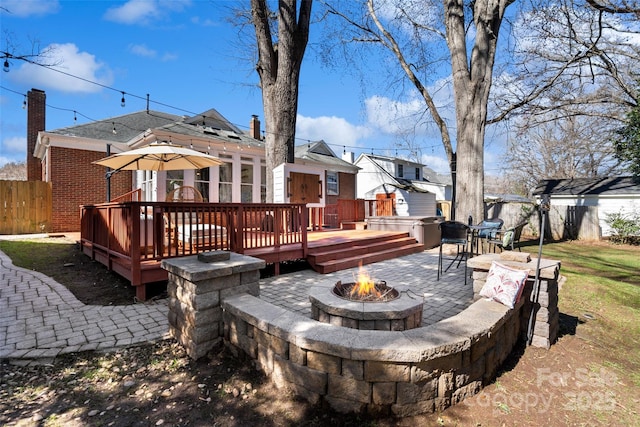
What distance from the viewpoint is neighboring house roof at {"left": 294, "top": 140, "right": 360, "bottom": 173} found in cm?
1551

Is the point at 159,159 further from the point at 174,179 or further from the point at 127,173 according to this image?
the point at 127,173

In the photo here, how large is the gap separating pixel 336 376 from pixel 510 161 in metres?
28.0

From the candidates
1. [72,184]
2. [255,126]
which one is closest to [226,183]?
[255,126]

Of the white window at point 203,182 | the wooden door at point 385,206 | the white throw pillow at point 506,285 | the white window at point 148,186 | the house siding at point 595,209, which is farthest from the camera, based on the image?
the wooden door at point 385,206

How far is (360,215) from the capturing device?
41.1 ft

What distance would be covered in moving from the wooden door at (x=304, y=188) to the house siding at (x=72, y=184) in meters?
7.54

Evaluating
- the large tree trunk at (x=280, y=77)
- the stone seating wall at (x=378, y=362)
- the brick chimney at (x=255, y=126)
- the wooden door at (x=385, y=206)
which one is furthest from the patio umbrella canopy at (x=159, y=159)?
the wooden door at (x=385, y=206)

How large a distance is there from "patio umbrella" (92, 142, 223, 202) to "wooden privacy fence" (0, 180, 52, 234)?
6555mm

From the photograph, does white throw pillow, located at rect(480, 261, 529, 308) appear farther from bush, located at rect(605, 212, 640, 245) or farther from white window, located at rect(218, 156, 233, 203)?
bush, located at rect(605, 212, 640, 245)

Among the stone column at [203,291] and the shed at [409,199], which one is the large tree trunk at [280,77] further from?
the shed at [409,199]

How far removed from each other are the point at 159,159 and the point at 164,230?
7.58 feet

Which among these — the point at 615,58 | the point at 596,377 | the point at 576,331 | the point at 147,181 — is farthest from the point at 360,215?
the point at 615,58

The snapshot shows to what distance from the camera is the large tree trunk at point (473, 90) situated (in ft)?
27.0

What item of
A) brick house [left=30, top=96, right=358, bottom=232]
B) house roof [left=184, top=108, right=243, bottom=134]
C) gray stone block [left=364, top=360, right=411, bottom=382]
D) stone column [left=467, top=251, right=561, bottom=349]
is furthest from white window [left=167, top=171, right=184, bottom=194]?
stone column [left=467, top=251, right=561, bottom=349]
